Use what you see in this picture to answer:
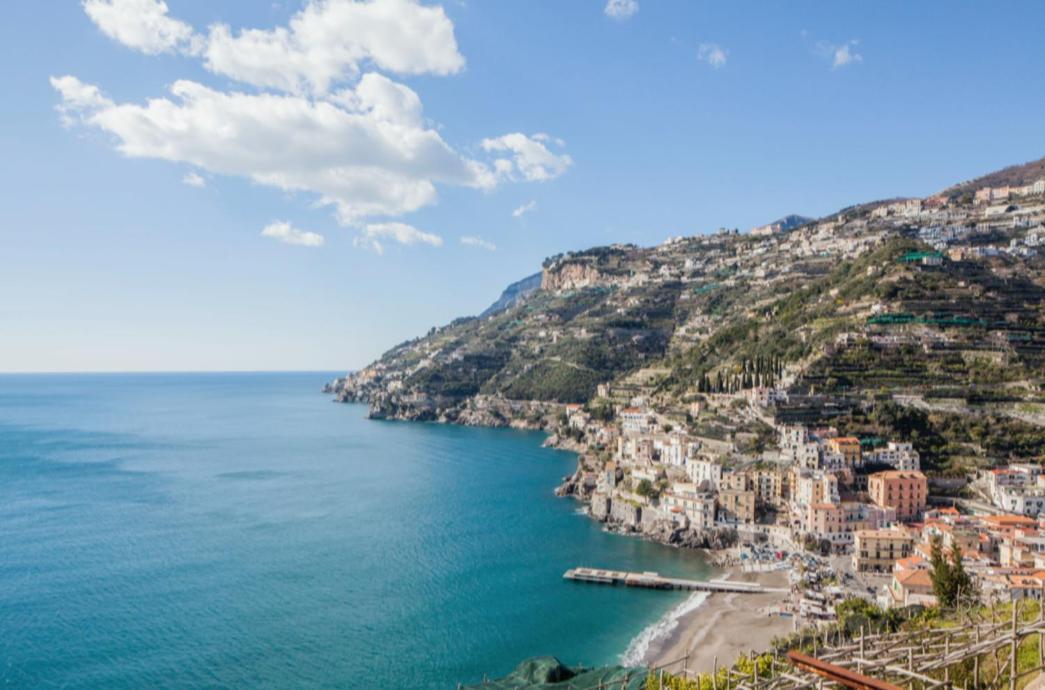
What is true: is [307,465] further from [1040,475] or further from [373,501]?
[1040,475]

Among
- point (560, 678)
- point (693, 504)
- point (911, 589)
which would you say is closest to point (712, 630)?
point (911, 589)

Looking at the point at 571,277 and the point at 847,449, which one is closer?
the point at 847,449

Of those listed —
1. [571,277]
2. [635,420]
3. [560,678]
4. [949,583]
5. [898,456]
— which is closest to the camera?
[560,678]

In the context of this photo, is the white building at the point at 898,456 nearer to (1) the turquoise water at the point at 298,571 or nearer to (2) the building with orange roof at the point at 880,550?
(2) the building with orange roof at the point at 880,550

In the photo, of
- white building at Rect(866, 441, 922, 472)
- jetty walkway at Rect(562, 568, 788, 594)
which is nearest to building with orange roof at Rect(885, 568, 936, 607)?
jetty walkway at Rect(562, 568, 788, 594)

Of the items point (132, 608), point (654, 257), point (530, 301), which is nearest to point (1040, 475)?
point (132, 608)

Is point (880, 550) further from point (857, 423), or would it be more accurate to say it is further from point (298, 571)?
point (298, 571)

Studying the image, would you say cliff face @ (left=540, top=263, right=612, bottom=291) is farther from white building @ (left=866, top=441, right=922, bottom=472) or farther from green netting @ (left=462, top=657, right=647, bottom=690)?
green netting @ (left=462, top=657, right=647, bottom=690)
